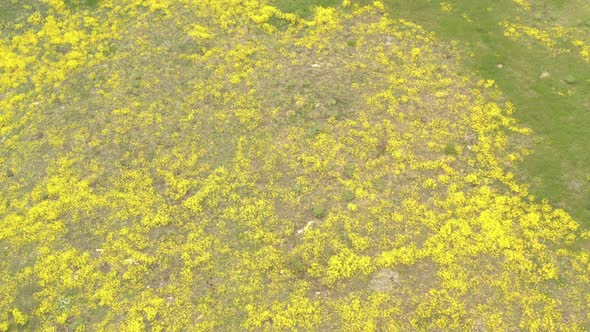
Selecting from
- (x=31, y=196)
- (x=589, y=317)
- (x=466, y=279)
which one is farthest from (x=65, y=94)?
(x=589, y=317)

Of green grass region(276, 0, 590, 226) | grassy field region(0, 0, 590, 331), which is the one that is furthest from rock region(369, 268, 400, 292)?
green grass region(276, 0, 590, 226)

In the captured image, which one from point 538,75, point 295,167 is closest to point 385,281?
point 295,167

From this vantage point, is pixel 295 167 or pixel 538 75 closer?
pixel 295 167

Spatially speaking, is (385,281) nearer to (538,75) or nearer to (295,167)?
(295,167)

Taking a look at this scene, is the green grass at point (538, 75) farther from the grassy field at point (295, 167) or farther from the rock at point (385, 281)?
the rock at point (385, 281)

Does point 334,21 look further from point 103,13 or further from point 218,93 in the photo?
point 103,13

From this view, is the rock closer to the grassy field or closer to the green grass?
the grassy field
